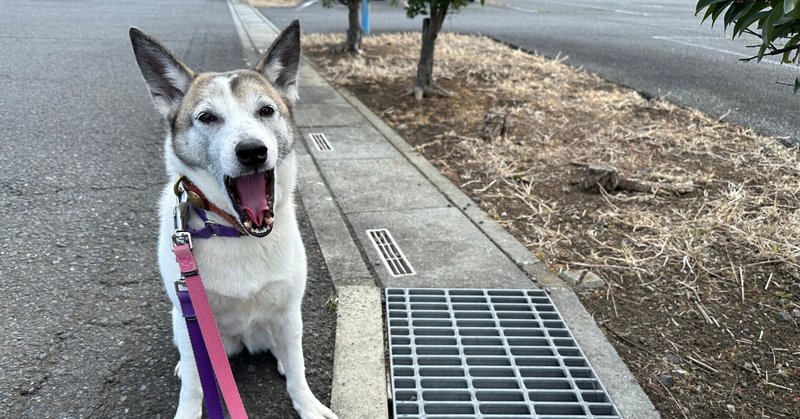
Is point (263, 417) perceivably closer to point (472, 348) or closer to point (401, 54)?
point (472, 348)

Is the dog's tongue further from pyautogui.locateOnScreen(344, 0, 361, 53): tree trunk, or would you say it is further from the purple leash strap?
pyautogui.locateOnScreen(344, 0, 361, 53): tree trunk

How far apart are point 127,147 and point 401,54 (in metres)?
6.19

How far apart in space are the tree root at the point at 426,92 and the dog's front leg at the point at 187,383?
17.7 ft

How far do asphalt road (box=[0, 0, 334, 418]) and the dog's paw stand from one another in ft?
0.22

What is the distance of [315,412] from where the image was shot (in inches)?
84.7

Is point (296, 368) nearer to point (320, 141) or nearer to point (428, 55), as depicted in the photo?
point (320, 141)

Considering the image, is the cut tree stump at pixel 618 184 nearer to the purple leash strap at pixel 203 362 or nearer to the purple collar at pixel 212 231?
the purple collar at pixel 212 231

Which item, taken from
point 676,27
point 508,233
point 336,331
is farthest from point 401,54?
point 676,27

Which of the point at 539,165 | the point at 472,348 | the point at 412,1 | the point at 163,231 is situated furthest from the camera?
the point at 412,1

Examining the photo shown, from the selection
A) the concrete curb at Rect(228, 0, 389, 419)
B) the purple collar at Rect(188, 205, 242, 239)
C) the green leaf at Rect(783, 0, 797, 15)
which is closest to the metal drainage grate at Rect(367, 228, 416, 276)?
the concrete curb at Rect(228, 0, 389, 419)

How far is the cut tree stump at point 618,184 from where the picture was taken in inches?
169

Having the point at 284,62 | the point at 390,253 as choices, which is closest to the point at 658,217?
the point at 390,253

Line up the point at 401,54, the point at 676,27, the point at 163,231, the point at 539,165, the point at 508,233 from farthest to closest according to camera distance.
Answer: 1. the point at 676,27
2. the point at 401,54
3. the point at 539,165
4. the point at 508,233
5. the point at 163,231

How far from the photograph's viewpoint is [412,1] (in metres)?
6.52
